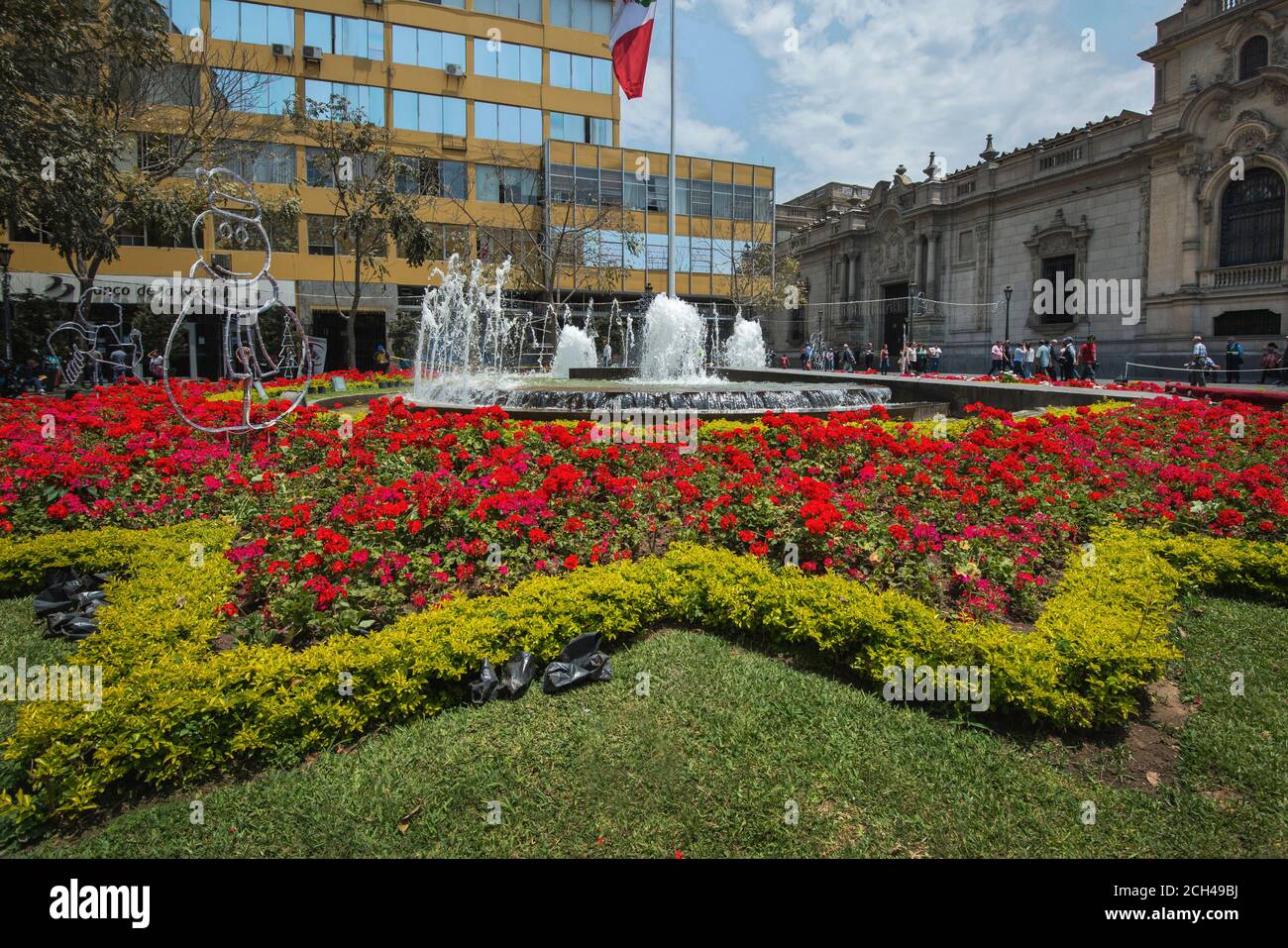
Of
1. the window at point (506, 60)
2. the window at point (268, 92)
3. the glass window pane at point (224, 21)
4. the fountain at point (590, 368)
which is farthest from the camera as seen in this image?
the window at point (506, 60)

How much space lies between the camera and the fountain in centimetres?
951

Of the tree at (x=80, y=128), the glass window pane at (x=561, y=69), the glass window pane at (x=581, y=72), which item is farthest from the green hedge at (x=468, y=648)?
the glass window pane at (x=581, y=72)

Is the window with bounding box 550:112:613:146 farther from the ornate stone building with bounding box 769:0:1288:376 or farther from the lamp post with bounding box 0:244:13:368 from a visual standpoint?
the lamp post with bounding box 0:244:13:368

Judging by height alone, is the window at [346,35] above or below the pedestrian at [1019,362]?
above

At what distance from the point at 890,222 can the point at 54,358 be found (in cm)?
3574

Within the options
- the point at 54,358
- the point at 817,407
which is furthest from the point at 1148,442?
the point at 54,358

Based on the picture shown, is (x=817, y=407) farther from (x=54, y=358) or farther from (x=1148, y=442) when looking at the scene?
(x=54, y=358)

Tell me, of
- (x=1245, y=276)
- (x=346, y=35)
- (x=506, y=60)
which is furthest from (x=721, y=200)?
(x=1245, y=276)

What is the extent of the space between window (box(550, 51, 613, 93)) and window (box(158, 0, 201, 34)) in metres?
14.8

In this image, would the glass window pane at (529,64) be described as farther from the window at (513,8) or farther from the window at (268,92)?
the window at (268,92)

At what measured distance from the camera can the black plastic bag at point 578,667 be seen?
3725mm

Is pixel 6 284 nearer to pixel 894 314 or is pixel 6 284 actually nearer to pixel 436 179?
pixel 436 179

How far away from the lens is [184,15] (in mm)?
28625

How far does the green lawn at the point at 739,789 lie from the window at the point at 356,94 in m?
33.6
